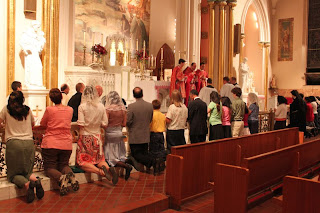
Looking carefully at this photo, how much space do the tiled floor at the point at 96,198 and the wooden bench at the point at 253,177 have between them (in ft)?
3.81

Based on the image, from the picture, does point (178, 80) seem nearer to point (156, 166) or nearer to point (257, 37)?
point (156, 166)

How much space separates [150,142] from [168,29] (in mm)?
11413

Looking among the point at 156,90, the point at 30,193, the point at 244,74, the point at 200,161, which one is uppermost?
the point at 244,74

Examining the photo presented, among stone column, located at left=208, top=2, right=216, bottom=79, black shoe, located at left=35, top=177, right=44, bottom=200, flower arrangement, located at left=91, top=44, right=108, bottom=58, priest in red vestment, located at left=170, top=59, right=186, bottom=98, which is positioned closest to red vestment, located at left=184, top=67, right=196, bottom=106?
priest in red vestment, located at left=170, top=59, right=186, bottom=98

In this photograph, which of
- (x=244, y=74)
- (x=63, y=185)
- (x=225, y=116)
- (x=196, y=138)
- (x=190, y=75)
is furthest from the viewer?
(x=244, y=74)

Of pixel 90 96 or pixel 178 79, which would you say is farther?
pixel 178 79

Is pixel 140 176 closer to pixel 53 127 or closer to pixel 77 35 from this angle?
pixel 53 127

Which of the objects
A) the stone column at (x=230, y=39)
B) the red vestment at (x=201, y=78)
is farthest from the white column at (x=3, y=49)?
the stone column at (x=230, y=39)

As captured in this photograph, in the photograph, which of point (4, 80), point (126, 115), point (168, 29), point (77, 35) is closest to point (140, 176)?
point (126, 115)

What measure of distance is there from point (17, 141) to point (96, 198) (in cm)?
128

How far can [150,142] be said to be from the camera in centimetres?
650

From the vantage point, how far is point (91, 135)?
555 centimetres

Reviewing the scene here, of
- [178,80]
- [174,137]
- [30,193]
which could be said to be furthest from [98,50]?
[30,193]

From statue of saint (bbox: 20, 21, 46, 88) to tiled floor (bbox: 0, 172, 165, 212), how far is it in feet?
13.3
